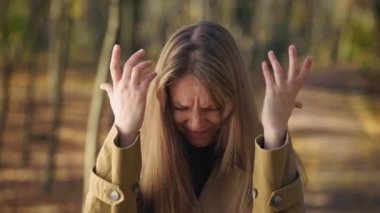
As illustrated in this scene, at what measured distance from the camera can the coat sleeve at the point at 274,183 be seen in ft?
6.21

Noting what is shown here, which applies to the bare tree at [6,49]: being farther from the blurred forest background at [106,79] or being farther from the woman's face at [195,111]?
the woman's face at [195,111]

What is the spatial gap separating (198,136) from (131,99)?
0.19 m

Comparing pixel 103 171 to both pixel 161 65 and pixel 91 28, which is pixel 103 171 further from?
pixel 91 28

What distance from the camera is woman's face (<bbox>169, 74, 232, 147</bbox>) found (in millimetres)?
1983

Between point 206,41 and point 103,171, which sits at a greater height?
point 206,41

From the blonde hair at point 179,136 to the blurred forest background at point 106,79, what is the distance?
3.69m

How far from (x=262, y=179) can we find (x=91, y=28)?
19.8 metres

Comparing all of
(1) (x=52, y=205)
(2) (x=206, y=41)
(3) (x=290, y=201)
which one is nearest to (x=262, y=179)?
(3) (x=290, y=201)

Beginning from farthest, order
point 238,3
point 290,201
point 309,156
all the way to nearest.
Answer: point 238,3 → point 309,156 → point 290,201

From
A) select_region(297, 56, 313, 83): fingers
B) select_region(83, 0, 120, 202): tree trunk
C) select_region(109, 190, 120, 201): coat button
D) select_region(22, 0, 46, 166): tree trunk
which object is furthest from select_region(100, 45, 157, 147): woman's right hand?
select_region(22, 0, 46, 166): tree trunk

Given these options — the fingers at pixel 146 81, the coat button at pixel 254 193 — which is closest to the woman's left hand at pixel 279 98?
the coat button at pixel 254 193

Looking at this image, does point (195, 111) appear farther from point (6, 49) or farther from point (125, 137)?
point (6, 49)

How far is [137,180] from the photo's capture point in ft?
6.36

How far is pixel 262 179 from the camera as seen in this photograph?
6.26 ft
